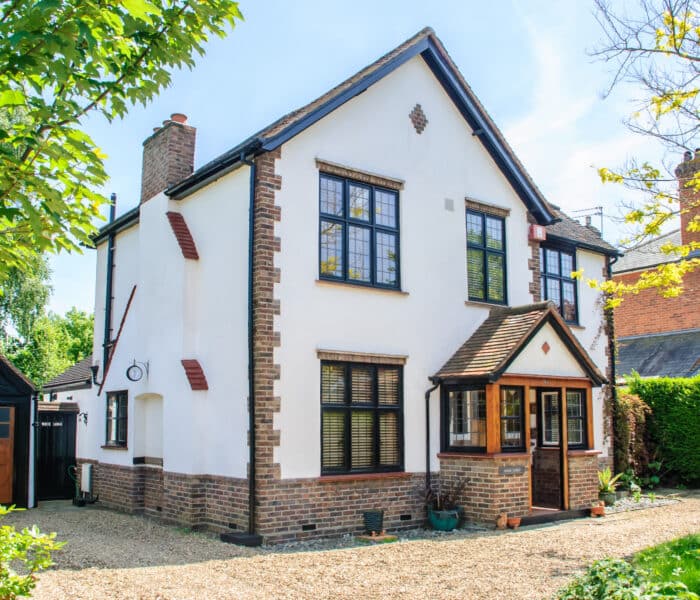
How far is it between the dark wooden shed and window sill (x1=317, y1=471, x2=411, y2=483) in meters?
7.92

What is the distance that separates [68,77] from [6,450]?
13.5 meters

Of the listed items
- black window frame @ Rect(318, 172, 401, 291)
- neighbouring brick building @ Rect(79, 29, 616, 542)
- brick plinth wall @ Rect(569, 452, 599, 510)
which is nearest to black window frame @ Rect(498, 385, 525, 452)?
neighbouring brick building @ Rect(79, 29, 616, 542)

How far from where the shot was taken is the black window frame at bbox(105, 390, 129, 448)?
15891 mm

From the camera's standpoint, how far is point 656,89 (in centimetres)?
1163

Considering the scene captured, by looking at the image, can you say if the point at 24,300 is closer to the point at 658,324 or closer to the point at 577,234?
the point at 577,234

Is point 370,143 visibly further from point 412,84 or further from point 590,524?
point 590,524

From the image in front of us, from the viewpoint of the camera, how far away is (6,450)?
53.2 feet

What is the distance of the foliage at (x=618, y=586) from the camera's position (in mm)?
6445

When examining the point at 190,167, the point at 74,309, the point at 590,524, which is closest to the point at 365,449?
the point at 590,524

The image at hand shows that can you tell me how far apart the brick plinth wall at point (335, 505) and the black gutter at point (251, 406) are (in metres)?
0.21

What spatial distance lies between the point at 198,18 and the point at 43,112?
155 cm

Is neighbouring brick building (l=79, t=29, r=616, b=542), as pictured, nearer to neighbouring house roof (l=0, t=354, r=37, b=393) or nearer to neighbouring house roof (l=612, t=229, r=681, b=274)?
neighbouring house roof (l=0, t=354, r=37, b=393)

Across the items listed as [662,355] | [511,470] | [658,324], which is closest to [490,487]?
[511,470]

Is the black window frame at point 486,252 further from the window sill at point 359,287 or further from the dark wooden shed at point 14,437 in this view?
the dark wooden shed at point 14,437
